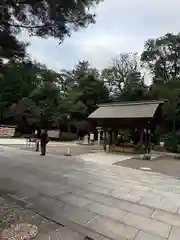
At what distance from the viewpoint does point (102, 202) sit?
15.3 feet

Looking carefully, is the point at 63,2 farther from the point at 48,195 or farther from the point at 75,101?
the point at 75,101

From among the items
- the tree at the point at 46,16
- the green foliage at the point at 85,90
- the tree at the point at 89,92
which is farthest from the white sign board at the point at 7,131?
the tree at the point at 46,16

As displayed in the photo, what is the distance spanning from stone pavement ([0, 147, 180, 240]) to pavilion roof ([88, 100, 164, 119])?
8.15 meters

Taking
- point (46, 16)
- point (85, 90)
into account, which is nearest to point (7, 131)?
point (85, 90)

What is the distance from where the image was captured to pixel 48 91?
105ft

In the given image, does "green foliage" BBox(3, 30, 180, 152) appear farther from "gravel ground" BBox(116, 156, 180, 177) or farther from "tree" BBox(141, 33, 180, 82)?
"gravel ground" BBox(116, 156, 180, 177)

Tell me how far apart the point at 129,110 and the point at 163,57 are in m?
21.5

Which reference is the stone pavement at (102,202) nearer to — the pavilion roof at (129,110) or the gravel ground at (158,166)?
the gravel ground at (158,166)

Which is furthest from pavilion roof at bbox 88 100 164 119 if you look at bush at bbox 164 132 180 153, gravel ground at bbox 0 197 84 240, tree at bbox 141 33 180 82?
tree at bbox 141 33 180 82

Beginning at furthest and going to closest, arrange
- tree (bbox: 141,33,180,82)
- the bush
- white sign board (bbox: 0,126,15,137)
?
tree (bbox: 141,33,180,82), white sign board (bbox: 0,126,15,137), the bush

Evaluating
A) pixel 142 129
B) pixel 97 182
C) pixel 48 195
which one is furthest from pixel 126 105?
pixel 48 195

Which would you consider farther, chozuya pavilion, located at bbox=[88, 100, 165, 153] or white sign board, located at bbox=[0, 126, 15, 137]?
white sign board, located at bbox=[0, 126, 15, 137]

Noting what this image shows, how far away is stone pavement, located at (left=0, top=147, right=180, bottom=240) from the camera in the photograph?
11.4 ft

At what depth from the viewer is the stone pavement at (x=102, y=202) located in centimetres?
347
